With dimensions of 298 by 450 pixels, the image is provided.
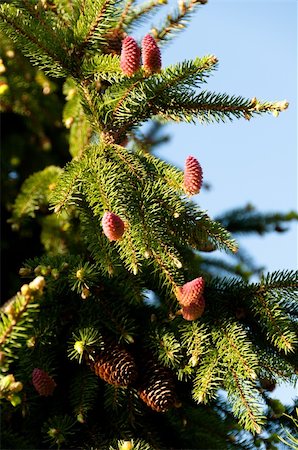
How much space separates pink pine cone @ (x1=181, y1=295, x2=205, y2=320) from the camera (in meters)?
0.88

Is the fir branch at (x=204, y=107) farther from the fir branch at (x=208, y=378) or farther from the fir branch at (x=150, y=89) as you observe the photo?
the fir branch at (x=208, y=378)

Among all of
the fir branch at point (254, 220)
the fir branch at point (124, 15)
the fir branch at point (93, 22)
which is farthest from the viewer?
the fir branch at point (254, 220)

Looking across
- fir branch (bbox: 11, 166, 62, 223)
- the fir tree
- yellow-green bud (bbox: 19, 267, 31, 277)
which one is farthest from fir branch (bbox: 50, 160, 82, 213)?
fir branch (bbox: 11, 166, 62, 223)

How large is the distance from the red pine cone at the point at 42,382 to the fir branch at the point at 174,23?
611 millimetres

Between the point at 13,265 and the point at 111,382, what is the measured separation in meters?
0.80

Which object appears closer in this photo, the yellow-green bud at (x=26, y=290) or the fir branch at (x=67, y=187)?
the yellow-green bud at (x=26, y=290)

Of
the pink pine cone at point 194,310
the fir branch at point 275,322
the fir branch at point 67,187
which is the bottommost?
the pink pine cone at point 194,310

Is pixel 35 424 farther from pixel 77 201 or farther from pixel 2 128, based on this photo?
pixel 2 128

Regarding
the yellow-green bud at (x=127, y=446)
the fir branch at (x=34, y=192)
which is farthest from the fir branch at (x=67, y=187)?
the fir branch at (x=34, y=192)

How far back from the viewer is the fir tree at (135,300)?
89 cm

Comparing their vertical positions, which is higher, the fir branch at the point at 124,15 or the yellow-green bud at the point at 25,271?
the fir branch at the point at 124,15

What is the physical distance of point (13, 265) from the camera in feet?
5.35

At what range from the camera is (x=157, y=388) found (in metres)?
0.91

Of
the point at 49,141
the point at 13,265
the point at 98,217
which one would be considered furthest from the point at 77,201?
the point at 49,141
